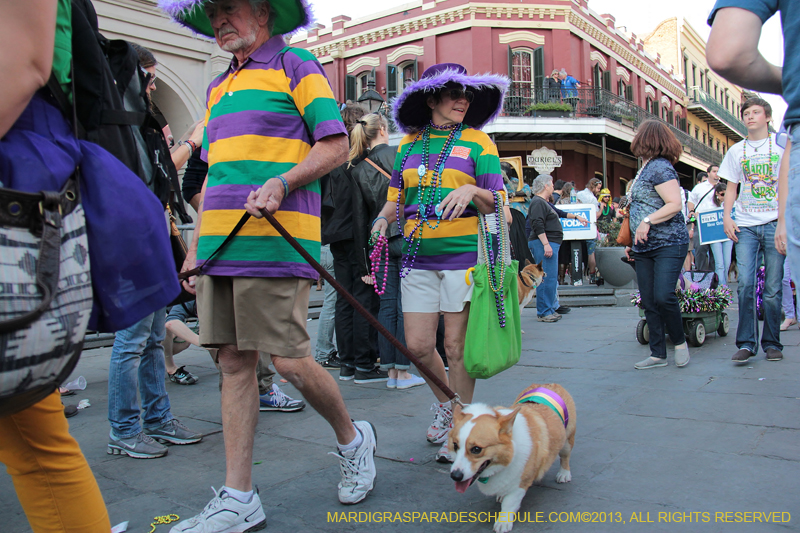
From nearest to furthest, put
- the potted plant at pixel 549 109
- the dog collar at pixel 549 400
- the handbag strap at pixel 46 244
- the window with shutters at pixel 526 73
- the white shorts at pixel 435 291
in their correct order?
1. the handbag strap at pixel 46 244
2. the dog collar at pixel 549 400
3. the white shorts at pixel 435 291
4. the potted plant at pixel 549 109
5. the window with shutters at pixel 526 73

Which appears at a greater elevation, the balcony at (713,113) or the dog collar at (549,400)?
the balcony at (713,113)

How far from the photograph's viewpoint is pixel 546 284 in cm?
877

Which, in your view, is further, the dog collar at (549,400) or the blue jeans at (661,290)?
the blue jeans at (661,290)

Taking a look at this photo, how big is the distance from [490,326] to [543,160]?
22218mm

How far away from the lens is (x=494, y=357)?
293 cm

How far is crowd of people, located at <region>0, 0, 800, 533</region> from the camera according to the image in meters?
1.58

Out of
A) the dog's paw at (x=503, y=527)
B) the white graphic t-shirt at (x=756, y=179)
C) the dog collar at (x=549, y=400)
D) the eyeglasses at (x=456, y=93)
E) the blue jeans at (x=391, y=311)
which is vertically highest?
the eyeglasses at (x=456, y=93)

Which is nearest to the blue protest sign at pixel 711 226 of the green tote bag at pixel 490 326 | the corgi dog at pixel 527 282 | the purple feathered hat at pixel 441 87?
the corgi dog at pixel 527 282

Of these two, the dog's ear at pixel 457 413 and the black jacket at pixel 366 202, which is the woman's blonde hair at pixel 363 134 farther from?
the dog's ear at pixel 457 413

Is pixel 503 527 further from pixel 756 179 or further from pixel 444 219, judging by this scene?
pixel 756 179

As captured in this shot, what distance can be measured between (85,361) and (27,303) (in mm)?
5658

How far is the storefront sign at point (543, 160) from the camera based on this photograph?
24.0 m

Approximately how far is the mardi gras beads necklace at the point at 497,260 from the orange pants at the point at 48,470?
1.96 meters

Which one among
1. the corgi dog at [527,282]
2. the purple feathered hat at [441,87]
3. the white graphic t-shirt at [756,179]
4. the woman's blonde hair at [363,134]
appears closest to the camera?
the purple feathered hat at [441,87]
